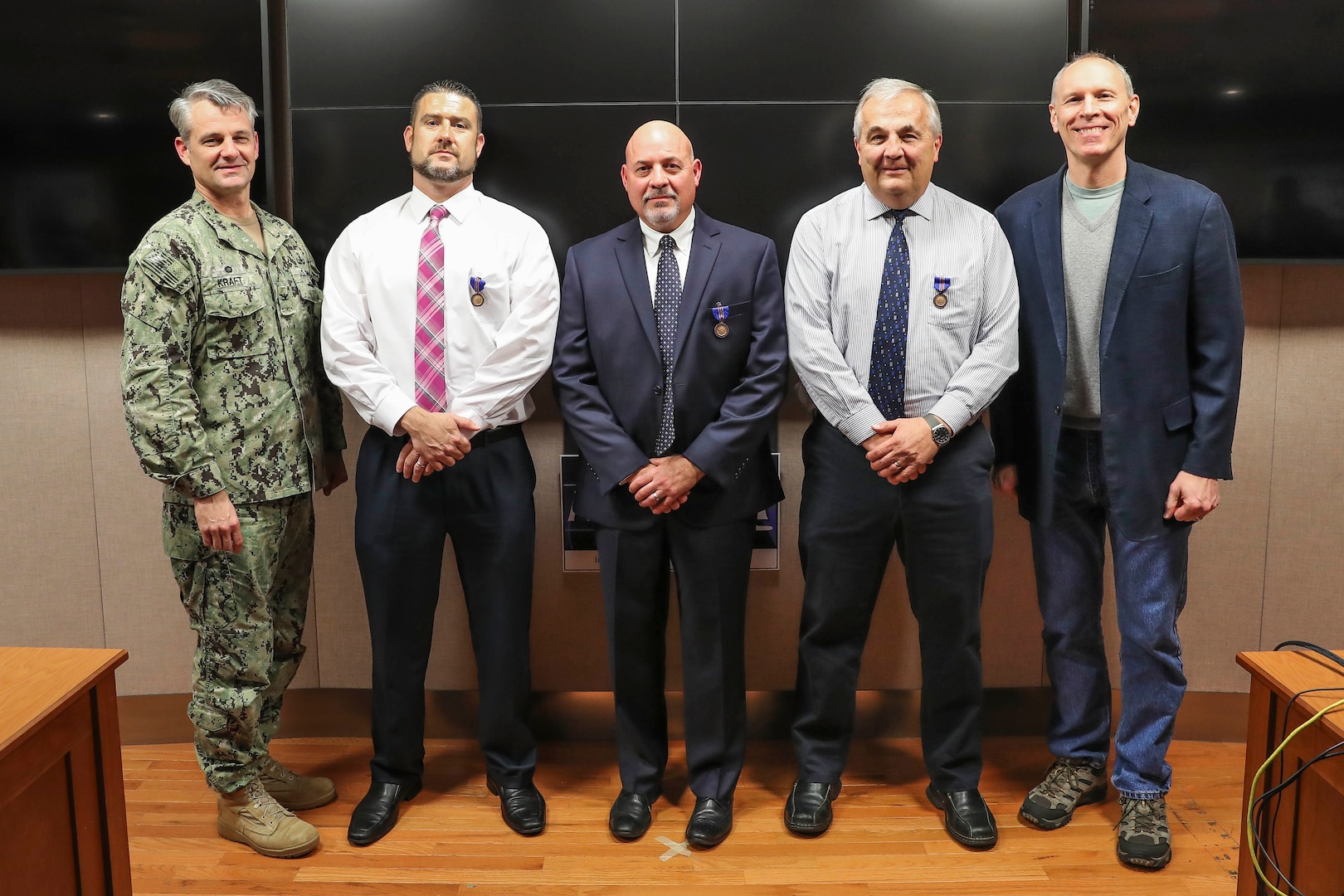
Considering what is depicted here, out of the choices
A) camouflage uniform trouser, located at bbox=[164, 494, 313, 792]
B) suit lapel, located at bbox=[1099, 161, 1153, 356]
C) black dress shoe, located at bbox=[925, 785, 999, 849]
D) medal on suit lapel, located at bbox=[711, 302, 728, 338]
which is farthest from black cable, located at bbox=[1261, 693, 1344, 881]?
camouflage uniform trouser, located at bbox=[164, 494, 313, 792]

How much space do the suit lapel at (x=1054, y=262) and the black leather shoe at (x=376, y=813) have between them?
2.10 metres

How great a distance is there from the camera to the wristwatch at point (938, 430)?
2.50 m

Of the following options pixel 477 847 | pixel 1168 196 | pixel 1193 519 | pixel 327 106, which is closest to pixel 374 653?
pixel 477 847

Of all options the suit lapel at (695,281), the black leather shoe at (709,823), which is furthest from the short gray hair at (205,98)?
the black leather shoe at (709,823)

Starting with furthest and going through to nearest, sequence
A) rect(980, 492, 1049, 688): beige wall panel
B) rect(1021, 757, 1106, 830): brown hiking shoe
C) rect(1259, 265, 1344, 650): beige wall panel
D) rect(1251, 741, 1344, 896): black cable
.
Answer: rect(980, 492, 1049, 688): beige wall panel
rect(1259, 265, 1344, 650): beige wall panel
rect(1021, 757, 1106, 830): brown hiking shoe
rect(1251, 741, 1344, 896): black cable

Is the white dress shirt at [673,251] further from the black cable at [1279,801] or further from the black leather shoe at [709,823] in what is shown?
the black cable at [1279,801]

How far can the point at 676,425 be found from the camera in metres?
2.60

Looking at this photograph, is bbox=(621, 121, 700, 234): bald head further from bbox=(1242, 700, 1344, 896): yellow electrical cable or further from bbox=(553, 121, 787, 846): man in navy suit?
bbox=(1242, 700, 1344, 896): yellow electrical cable

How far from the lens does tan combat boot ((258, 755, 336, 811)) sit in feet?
9.37

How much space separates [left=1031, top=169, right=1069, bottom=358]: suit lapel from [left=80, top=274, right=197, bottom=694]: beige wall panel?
2709mm

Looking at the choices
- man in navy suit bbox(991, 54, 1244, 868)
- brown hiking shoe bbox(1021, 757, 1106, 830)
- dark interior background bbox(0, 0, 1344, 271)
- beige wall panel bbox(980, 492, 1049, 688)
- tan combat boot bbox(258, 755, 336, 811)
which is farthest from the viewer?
beige wall panel bbox(980, 492, 1049, 688)

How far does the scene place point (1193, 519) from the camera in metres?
2.61

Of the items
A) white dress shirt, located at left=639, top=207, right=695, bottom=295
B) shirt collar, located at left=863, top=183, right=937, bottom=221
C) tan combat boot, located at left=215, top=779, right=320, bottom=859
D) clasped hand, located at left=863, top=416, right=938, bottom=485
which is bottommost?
tan combat boot, located at left=215, top=779, right=320, bottom=859

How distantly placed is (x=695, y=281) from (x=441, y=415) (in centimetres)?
72
